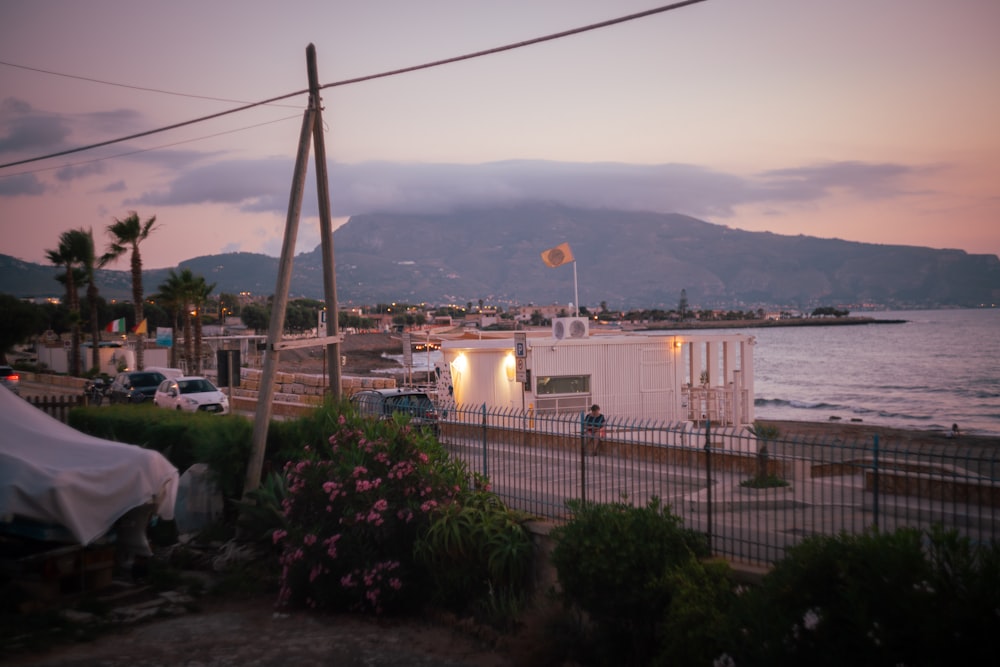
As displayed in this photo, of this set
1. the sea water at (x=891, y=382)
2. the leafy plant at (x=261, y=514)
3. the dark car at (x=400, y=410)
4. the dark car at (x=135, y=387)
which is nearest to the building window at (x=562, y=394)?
the dark car at (x=400, y=410)

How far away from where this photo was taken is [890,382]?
92.5m

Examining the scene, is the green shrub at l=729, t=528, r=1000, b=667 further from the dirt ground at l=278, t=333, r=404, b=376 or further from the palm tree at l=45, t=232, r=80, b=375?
the dirt ground at l=278, t=333, r=404, b=376

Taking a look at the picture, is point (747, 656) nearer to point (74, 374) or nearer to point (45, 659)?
point (45, 659)

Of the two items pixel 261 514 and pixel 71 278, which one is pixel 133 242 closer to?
pixel 71 278

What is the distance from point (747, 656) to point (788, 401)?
245ft

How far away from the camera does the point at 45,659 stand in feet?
29.1

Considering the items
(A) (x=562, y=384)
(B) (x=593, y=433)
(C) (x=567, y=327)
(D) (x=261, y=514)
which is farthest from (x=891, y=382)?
(D) (x=261, y=514)

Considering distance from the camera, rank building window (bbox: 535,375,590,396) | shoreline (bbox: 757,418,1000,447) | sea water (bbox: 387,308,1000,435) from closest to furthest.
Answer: building window (bbox: 535,375,590,396) → shoreline (bbox: 757,418,1000,447) → sea water (bbox: 387,308,1000,435)

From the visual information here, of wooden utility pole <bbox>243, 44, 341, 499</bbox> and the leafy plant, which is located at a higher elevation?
wooden utility pole <bbox>243, 44, 341, 499</bbox>

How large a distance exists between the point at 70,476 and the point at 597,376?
1650cm

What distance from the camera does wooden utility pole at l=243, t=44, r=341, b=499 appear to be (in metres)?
13.7

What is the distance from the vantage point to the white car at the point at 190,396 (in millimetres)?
30797

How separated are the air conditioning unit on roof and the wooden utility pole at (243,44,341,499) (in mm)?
10733

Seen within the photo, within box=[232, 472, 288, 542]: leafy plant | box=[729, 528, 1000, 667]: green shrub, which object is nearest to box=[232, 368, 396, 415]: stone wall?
box=[232, 472, 288, 542]: leafy plant
